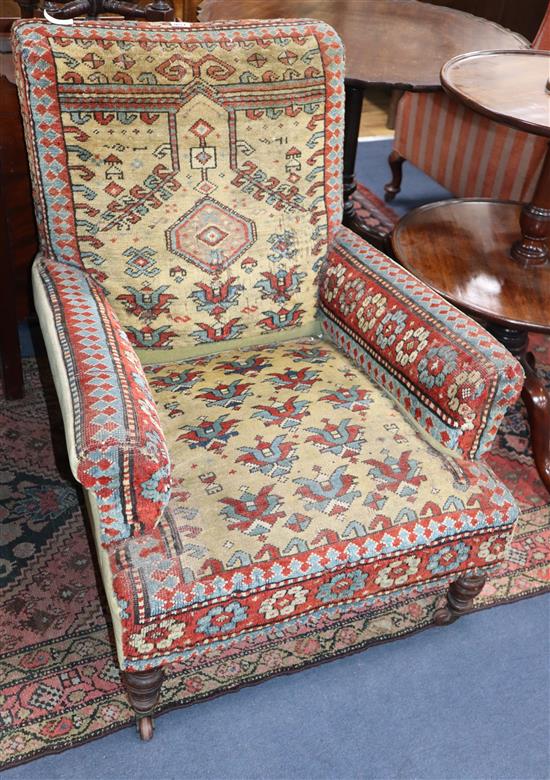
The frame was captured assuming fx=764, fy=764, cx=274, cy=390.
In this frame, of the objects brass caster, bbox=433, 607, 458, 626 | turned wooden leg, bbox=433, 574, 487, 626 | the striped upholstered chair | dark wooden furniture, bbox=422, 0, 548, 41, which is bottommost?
brass caster, bbox=433, 607, 458, 626

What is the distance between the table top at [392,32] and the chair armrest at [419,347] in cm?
72

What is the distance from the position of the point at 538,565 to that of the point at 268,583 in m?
0.90

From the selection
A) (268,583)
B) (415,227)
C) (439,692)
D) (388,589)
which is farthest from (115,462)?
(415,227)

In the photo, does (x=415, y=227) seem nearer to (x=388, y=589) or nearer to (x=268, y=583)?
(x=388, y=589)

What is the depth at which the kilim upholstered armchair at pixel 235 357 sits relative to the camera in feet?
4.22

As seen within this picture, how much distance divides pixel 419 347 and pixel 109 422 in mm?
655

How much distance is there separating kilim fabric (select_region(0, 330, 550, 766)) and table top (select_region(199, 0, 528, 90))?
1206 millimetres

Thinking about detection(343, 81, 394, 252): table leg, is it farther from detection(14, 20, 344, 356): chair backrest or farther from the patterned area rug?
the patterned area rug

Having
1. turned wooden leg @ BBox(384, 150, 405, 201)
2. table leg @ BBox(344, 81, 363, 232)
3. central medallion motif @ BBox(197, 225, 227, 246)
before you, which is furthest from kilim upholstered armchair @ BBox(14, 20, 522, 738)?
turned wooden leg @ BBox(384, 150, 405, 201)

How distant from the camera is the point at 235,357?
1.76 metres

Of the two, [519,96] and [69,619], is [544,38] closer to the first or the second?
[519,96]

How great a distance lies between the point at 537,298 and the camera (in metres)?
1.97

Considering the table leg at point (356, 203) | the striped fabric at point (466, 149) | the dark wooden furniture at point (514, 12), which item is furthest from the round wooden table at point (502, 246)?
the dark wooden furniture at point (514, 12)

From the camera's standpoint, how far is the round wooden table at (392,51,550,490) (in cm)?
187
